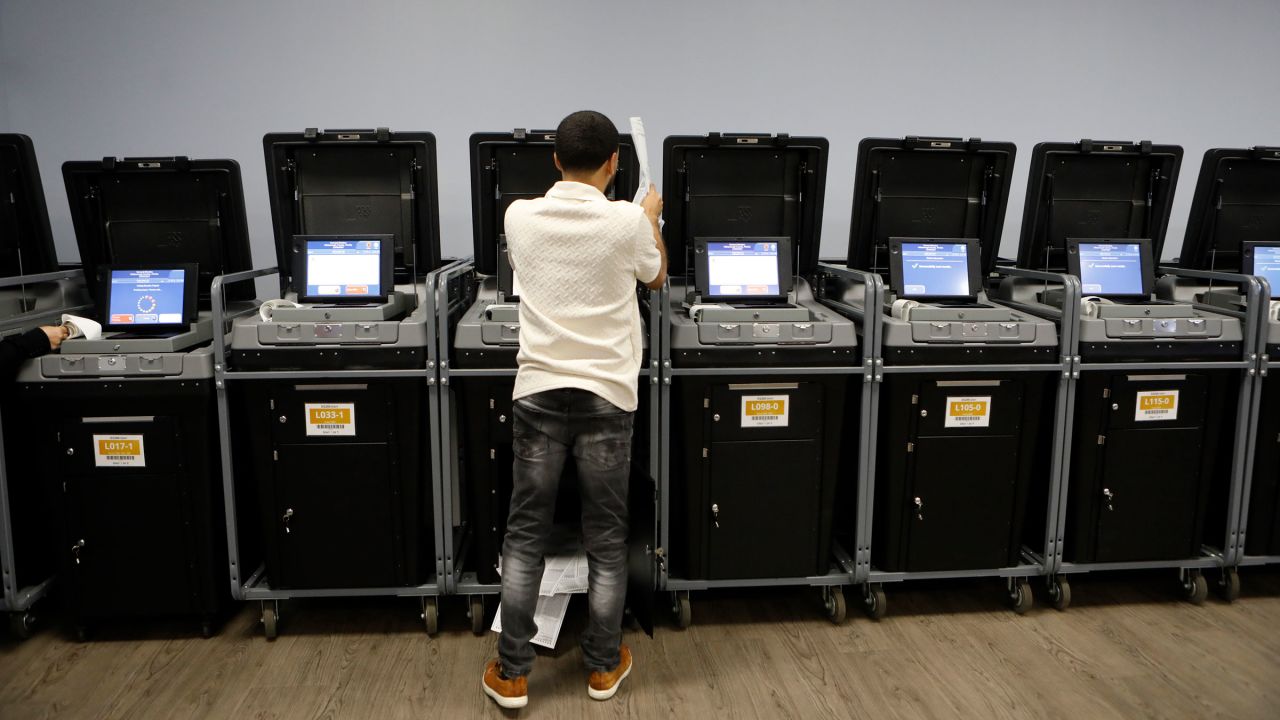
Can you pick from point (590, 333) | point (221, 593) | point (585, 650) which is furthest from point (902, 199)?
point (221, 593)

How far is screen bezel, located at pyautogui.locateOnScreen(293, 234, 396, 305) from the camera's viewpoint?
2451 mm

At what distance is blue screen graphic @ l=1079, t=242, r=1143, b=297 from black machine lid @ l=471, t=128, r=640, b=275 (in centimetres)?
157

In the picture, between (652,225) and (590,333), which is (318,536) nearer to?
(590,333)

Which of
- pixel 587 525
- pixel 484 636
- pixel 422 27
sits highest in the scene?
pixel 422 27

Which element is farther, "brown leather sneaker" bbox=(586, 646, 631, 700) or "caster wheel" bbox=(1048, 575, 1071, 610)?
"caster wheel" bbox=(1048, 575, 1071, 610)

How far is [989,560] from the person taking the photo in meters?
2.49

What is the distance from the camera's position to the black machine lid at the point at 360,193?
8.40ft

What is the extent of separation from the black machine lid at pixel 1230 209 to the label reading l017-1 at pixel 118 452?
3590 mm

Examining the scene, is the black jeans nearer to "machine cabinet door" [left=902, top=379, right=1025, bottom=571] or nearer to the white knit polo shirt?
the white knit polo shirt

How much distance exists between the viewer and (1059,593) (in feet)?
8.29

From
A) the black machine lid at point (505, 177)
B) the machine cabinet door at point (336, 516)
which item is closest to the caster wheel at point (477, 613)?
the machine cabinet door at point (336, 516)

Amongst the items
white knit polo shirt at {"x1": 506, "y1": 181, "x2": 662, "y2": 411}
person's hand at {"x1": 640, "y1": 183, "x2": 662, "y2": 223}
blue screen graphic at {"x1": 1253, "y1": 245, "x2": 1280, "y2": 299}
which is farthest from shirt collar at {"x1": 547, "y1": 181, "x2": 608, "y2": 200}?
blue screen graphic at {"x1": 1253, "y1": 245, "x2": 1280, "y2": 299}

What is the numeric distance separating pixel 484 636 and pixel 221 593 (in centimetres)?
79

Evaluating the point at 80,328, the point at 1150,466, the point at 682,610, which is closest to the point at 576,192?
the point at 682,610
